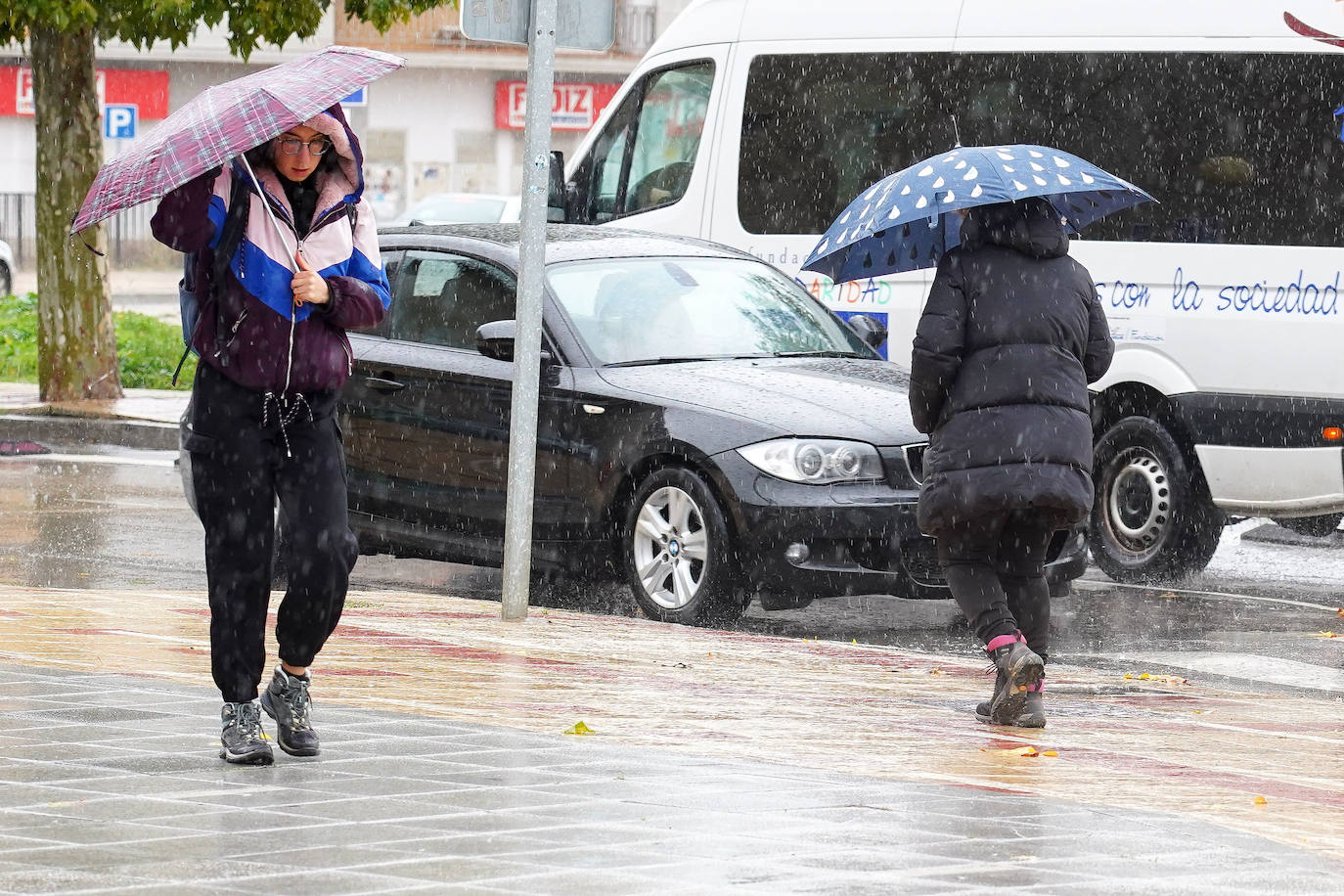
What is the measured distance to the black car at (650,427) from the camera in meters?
9.21

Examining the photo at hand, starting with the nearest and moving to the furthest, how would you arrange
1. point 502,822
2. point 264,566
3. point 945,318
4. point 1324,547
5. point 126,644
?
point 502,822
point 264,566
point 945,318
point 126,644
point 1324,547

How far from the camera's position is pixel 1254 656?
9047 millimetres

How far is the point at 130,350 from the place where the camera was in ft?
73.5

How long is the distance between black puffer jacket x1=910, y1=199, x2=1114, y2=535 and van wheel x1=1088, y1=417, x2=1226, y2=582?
475 centimetres

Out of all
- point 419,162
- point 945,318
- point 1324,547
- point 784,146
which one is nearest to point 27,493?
point 784,146

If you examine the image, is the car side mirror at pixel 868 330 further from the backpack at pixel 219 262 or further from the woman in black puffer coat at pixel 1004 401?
the backpack at pixel 219 262

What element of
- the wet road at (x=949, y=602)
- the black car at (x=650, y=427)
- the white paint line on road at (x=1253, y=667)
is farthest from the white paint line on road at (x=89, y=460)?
the white paint line on road at (x=1253, y=667)

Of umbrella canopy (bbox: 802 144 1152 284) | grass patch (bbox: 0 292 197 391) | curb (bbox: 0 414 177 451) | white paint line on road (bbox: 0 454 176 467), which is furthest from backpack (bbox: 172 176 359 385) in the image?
grass patch (bbox: 0 292 197 391)

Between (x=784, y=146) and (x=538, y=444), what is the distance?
3.85 m

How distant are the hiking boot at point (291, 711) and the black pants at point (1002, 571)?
6.94ft

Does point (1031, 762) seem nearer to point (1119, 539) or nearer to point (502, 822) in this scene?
point (502, 822)

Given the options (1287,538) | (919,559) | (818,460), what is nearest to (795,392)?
(818,460)

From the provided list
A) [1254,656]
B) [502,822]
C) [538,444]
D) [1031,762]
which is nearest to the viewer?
[502,822]

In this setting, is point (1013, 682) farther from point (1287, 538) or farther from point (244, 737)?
point (1287, 538)
